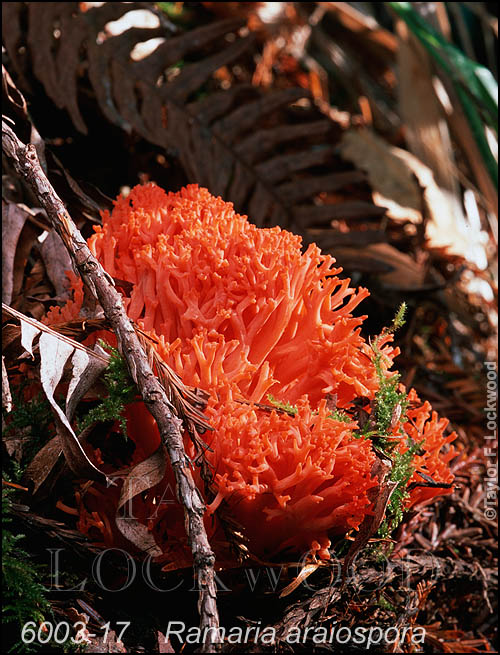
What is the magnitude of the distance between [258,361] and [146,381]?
27 centimetres

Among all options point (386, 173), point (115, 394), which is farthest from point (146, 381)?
point (386, 173)

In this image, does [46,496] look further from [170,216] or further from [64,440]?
[170,216]

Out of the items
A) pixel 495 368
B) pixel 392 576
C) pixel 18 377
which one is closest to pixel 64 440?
pixel 18 377

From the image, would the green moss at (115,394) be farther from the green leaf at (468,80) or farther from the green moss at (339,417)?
the green leaf at (468,80)

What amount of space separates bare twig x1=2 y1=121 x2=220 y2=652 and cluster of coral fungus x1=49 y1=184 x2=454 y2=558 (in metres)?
0.09

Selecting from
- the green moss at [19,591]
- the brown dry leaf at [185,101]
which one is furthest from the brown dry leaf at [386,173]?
the green moss at [19,591]

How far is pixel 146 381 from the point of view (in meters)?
1.03

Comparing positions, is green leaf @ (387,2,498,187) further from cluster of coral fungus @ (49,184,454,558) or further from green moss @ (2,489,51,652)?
green moss @ (2,489,51,652)

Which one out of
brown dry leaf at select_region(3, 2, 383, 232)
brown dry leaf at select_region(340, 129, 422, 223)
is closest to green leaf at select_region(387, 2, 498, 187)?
brown dry leaf at select_region(340, 129, 422, 223)

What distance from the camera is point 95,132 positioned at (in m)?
2.04

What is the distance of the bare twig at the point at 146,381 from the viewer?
2.93 feet

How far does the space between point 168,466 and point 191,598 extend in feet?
0.74

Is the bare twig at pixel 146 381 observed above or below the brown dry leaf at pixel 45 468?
above

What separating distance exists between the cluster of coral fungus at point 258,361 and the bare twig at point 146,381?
9 centimetres
